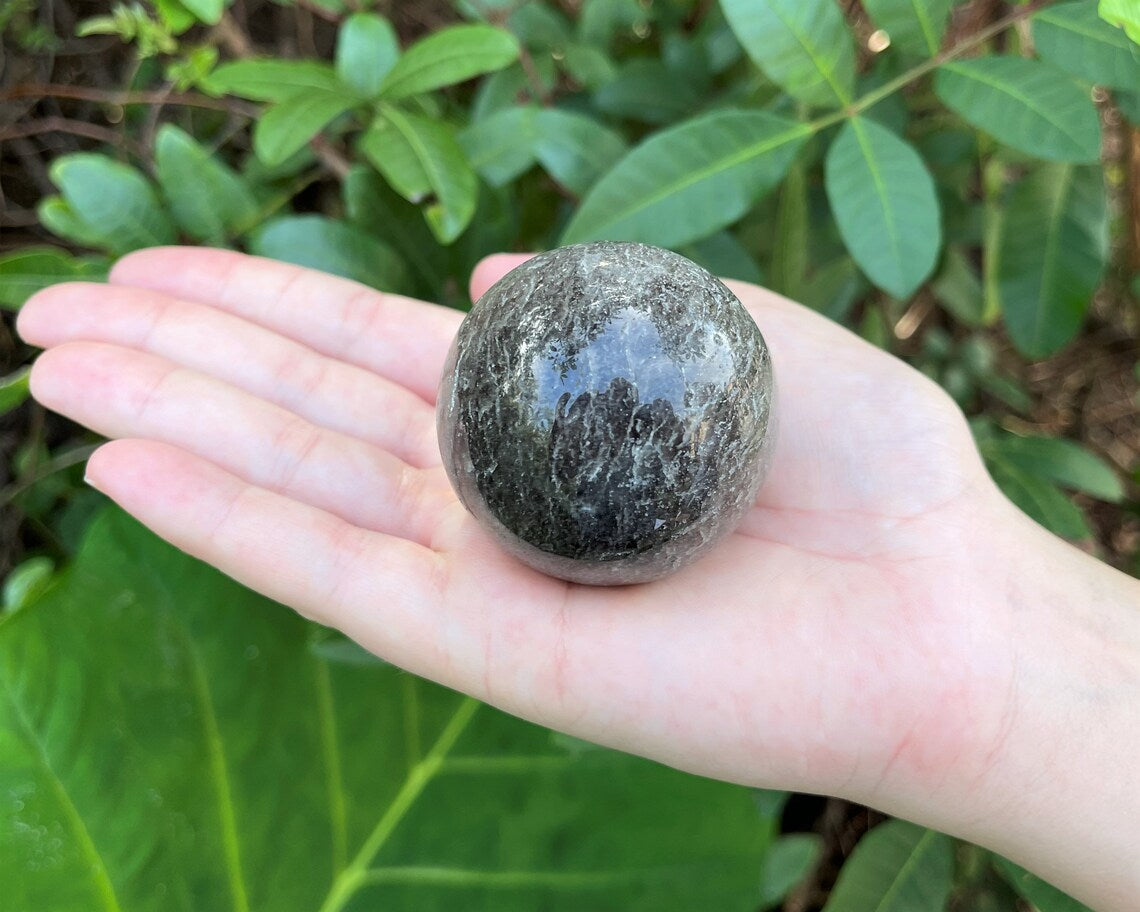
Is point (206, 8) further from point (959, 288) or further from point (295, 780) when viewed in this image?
point (959, 288)

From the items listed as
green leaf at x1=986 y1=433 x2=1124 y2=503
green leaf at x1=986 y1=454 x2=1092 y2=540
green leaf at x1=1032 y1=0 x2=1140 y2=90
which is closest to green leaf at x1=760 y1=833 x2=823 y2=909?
green leaf at x1=986 y1=454 x2=1092 y2=540

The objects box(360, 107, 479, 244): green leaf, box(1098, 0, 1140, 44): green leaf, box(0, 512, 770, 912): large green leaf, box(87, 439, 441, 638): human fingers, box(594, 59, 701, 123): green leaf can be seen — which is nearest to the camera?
box(1098, 0, 1140, 44): green leaf

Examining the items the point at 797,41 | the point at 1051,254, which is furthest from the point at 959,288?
the point at 797,41

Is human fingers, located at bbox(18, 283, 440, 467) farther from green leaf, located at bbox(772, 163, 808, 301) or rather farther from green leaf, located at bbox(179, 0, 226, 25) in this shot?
green leaf, located at bbox(772, 163, 808, 301)

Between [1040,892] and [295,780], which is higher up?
[1040,892]

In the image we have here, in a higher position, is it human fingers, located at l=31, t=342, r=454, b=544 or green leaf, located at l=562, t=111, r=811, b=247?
green leaf, located at l=562, t=111, r=811, b=247

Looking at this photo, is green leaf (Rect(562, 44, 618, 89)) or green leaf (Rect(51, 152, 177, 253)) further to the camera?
green leaf (Rect(562, 44, 618, 89))

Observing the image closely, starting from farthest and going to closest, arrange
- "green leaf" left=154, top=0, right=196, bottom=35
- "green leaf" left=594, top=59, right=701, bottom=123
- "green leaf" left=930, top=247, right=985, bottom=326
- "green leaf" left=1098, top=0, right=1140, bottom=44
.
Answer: "green leaf" left=930, top=247, right=985, bottom=326
"green leaf" left=594, top=59, right=701, bottom=123
"green leaf" left=154, top=0, right=196, bottom=35
"green leaf" left=1098, top=0, right=1140, bottom=44
